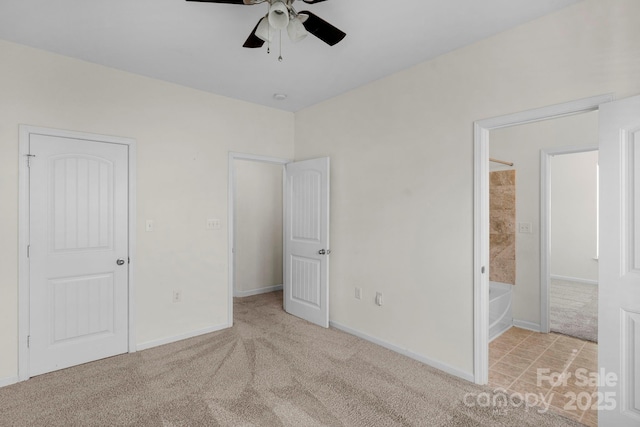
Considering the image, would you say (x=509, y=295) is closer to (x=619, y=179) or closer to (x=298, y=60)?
(x=619, y=179)

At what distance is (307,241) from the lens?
4.07 meters

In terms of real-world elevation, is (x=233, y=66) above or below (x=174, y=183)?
above

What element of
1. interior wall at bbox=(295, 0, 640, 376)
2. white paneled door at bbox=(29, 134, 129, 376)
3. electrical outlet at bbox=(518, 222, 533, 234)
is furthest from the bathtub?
white paneled door at bbox=(29, 134, 129, 376)

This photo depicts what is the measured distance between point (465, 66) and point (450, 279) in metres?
1.79

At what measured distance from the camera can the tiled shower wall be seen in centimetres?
398

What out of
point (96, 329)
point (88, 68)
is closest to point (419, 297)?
point (96, 329)

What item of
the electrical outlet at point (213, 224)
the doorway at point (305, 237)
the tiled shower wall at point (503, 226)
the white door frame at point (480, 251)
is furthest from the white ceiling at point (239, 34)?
the tiled shower wall at point (503, 226)

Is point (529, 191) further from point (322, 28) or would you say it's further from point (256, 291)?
point (256, 291)

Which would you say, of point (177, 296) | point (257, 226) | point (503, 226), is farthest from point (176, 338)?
point (503, 226)

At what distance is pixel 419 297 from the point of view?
302 centimetres

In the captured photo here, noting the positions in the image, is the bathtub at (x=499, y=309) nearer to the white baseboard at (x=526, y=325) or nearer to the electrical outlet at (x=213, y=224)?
the white baseboard at (x=526, y=325)

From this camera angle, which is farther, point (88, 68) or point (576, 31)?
point (88, 68)

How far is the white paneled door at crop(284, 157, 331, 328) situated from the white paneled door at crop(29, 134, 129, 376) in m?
1.91

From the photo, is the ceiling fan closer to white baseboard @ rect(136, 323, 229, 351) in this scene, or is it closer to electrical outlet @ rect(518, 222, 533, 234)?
white baseboard @ rect(136, 323, 229, 351)
